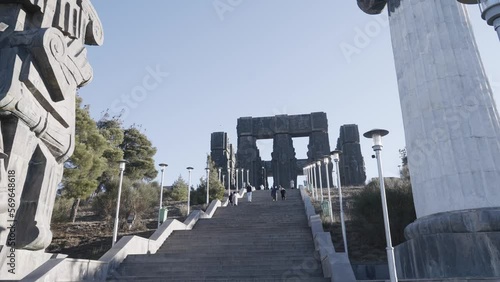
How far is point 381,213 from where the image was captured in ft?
47.1

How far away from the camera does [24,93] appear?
6539mm

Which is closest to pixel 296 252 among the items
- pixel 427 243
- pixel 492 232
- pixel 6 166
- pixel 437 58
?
pixel 427 243

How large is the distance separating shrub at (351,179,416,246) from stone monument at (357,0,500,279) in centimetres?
446

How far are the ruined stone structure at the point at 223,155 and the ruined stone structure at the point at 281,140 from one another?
1.35 metres

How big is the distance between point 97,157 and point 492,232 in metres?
19.0

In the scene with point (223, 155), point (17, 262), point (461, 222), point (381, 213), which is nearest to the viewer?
point (17, 262)

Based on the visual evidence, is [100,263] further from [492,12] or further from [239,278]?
[492,12]

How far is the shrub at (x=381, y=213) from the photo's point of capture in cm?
1349

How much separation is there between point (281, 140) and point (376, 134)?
3409 centimetres

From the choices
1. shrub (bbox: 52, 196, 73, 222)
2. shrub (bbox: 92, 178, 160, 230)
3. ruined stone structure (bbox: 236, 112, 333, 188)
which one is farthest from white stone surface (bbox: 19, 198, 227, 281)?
ruined stone structure (bbox: 236, 112, 333, 188)

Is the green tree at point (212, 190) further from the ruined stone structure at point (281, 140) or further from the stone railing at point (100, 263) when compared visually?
the stone railing at point (100, 263)

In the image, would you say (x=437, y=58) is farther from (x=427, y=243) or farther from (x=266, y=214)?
(x=266, y=214)

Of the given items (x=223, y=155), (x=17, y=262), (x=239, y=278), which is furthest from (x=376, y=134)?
(x=223, y=155)

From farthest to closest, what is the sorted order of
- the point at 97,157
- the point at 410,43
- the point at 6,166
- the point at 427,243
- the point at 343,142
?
the point at 343,142 → the point at 97,157 → the point at 410,43 → the point at 427,243 → the point at 6,166
